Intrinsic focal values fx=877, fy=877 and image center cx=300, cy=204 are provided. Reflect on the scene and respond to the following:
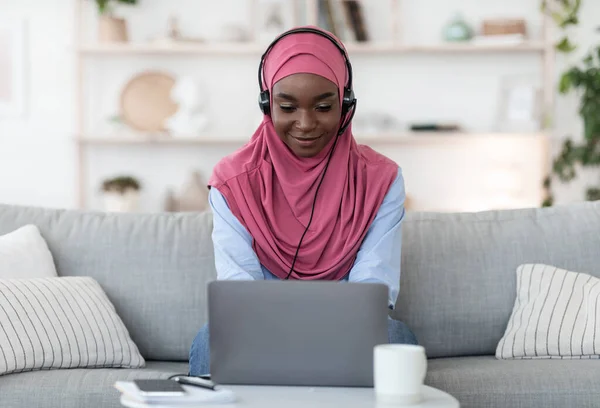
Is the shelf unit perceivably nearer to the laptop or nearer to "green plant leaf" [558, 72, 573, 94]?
"green plant leaf" [558, 72, 573, 94]

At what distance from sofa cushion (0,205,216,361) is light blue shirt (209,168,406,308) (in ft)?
1.19

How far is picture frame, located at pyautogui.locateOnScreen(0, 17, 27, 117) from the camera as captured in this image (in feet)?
15.9

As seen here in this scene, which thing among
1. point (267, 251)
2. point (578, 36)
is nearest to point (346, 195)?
point (267, 251)

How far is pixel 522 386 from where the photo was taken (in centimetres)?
201

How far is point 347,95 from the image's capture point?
2035mm

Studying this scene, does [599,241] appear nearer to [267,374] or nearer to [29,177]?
[267,374]

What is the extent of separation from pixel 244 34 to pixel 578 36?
72.1 inches

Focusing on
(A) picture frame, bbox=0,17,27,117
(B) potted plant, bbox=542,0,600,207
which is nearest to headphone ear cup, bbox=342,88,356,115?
(B) potted plant, bbox=542,0,600,207

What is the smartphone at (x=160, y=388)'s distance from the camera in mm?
1275

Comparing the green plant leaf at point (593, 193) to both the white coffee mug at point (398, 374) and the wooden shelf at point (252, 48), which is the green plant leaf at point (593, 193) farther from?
the white coffee mug at point (398, 374)

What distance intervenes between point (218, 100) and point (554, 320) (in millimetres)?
3000

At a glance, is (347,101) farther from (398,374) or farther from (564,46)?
(564,46)

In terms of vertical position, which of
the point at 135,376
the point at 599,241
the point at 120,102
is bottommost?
the point at 135,376

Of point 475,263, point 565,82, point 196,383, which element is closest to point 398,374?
point 196,383
